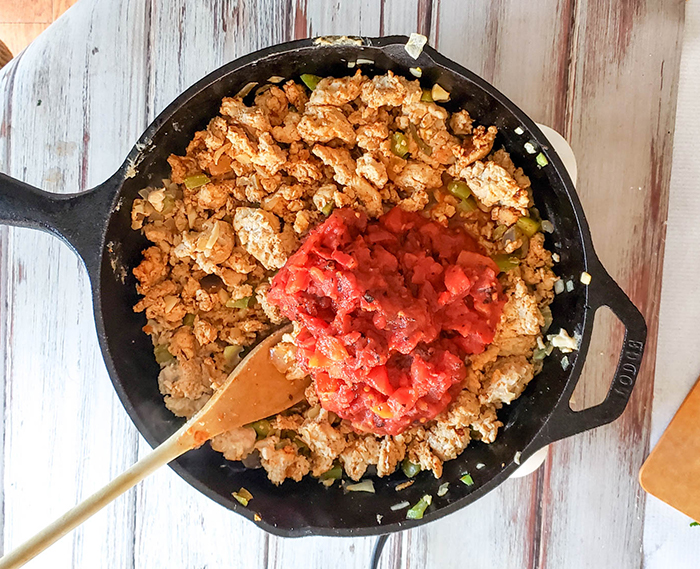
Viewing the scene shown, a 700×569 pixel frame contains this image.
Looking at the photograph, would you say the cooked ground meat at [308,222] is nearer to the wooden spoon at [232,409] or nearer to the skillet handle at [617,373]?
the wooden spoon at [232,409]

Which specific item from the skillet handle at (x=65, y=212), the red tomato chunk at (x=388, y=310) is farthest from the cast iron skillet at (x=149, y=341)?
the red tomato chunk at (x=388, y=310)

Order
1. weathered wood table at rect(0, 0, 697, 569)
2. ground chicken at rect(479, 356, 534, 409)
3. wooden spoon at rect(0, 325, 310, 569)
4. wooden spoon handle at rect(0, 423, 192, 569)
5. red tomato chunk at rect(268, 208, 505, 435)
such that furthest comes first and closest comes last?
weathered wood table at rect(0, 0, 697, 569)
ground chicken at rect(479, 356, 534, 409)
red tomato chunk at rect(268, 208, 505, 435)
wooden spoon at rect(0, 325, 310, 569)
wooden spoon handle at rect(0, 423, 192, 569)

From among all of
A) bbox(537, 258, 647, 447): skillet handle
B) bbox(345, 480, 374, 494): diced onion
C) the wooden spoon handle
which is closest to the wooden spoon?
the wooden spoon handle

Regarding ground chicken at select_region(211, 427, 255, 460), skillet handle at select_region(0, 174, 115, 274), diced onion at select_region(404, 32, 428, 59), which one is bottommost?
ground chicken at select_region(211, 427, 255, 460)

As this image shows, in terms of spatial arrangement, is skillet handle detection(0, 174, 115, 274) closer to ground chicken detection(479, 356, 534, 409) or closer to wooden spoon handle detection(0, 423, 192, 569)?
wooden spoon handle detection(0, 423, 192, 569)

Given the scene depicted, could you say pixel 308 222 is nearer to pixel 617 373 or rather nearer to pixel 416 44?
pixel 416 44

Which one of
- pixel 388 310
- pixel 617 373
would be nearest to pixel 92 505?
pixel 388 310
